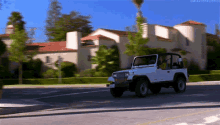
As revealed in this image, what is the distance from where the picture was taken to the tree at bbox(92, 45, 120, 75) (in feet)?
126

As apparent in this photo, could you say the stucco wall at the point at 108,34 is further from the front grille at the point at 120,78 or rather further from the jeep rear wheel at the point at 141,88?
the jeep rear wheel at the point at 141,88

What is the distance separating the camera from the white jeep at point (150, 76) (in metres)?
14.4

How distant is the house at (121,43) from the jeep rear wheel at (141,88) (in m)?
25.8

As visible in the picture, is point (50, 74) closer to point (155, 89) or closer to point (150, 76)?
point (155, 89)

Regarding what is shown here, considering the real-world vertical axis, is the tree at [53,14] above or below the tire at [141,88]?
above

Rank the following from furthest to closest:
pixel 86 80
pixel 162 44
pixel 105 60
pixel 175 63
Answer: pixel 162 44, pixel 105 60, pixel 86 80, pixel 175 63

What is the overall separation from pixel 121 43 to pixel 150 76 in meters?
26.9

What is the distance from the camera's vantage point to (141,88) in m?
14.4

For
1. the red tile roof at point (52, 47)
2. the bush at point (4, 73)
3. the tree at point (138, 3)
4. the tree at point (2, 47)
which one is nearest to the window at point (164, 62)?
the red tile roof at point (52, 47)

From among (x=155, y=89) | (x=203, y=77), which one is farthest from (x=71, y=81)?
Answer: (x=155, y=89)

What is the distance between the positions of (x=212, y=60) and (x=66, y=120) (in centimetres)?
4438

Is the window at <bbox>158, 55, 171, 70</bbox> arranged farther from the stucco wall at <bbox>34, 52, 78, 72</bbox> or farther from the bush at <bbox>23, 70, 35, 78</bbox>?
the bush at <bbox>23, 70, 35, 78</bbox>

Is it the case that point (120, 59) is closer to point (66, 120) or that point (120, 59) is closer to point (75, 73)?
point (75, 73)

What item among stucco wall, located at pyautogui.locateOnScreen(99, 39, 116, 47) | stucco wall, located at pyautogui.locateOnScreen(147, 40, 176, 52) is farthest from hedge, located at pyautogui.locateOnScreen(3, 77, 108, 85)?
stucco wall, located at pyautogui.locateOnScreen(147, 40, 176, 52)
